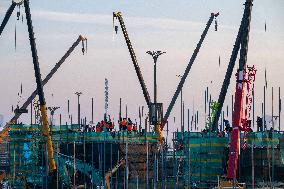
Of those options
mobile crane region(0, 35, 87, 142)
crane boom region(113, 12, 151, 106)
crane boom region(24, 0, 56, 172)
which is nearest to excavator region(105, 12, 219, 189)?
crane boom region(113, 12, 151, 106)

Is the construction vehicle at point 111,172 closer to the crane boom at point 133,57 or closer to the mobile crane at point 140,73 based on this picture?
the mobile crane at point 140,73

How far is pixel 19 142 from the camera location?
162 ft

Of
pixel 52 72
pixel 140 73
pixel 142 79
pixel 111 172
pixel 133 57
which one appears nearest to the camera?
pixel 111 172

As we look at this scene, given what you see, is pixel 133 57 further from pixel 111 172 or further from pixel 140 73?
pixel 111 172

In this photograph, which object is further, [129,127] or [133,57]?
[133,57]

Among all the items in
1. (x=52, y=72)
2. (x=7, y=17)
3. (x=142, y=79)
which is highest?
(x=7, y=17)

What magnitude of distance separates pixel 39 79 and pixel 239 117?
23726mm

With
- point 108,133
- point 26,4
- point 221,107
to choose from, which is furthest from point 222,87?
point 26,4

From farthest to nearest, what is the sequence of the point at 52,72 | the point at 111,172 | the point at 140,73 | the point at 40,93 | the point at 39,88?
the point at 52,72 < the point at 140,73 < the point at 39,88 < the point at 40,93 < the point at 111,172

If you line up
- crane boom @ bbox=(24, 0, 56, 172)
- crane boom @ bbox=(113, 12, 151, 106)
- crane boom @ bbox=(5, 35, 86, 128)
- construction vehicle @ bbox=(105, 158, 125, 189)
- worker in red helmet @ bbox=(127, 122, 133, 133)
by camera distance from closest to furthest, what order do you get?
construction vehicle @ bbox=(105, 158, 125, 189) → crane boom @ bbox=(24, 0, 56, 172) → worker in red helmet @ bbox=(127, 122, 133, 133) → crane boom @ bbox=(113, 12, 151, 106) → crane boom @ bbox=(5, 35, 86, 128)

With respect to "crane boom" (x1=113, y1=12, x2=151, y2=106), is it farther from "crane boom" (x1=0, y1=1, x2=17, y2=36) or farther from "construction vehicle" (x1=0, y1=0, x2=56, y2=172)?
"construction vehicle" (x1=0, y1=0, x2=56, y2=172)

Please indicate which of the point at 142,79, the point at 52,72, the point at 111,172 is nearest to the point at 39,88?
the point at 111,172

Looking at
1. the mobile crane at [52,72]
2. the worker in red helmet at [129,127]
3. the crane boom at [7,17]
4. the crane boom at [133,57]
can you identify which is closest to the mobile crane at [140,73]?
the crane boom at [133,57]

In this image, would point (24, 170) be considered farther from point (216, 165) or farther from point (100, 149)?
point (216, 165)
